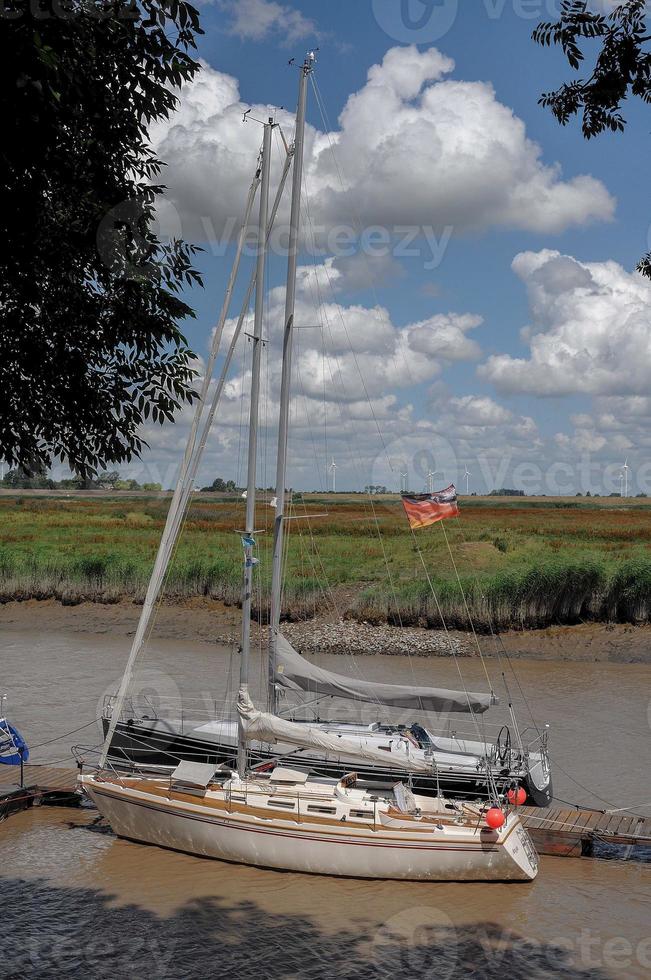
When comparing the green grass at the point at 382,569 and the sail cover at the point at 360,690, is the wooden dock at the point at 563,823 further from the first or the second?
the green grass at the point at 382,569

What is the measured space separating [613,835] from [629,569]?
26970 mm

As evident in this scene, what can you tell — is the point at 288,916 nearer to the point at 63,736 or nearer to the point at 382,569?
the point at 63,736

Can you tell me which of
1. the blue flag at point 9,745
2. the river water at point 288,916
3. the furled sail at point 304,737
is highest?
the furled sail at point 304,737

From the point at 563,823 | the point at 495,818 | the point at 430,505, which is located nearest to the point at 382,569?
the point at 430,505

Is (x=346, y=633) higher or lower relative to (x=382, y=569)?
lower

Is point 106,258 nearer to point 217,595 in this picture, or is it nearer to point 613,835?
point 613,835

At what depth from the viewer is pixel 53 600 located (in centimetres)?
4856

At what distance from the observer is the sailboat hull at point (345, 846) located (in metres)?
15.6

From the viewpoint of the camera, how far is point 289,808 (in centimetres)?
1636

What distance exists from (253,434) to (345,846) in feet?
24.4

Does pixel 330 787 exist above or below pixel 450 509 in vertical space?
below

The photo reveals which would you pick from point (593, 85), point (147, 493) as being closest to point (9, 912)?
point (593, 85)

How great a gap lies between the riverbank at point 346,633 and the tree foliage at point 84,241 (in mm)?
29954

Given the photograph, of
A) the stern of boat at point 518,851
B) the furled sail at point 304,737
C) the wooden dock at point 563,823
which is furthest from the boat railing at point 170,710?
the stern of boat at point 518,851
